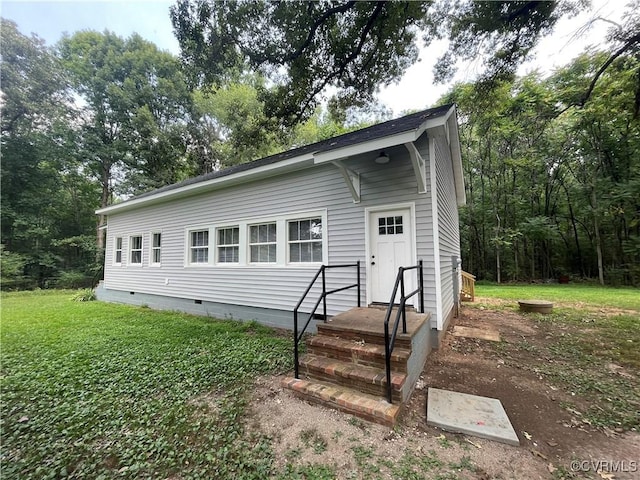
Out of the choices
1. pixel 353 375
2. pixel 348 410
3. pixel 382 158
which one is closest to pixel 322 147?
pixel 382 158

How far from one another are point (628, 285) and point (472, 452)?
17.8 m

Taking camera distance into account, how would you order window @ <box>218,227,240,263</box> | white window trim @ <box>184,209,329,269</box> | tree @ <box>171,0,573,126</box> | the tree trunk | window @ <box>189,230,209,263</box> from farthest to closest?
1. the tree trunk
2. window @ <box>189,230,209,263</box>
3. window @ <box>218,227,240,263</box>
4. tree @ <box>171,0,573,126</box>
5. white window trim @ <box>184,209,329,269</box>

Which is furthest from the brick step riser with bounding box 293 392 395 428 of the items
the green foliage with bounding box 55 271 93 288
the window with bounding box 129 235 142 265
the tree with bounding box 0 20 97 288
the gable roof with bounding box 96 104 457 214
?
the green foliage with bounding box 55 271 93 288

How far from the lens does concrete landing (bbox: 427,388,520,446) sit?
91.7 inches

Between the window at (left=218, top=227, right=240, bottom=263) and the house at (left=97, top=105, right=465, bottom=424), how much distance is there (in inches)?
1.1

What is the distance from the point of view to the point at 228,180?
6480mm

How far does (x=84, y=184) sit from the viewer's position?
704 inches

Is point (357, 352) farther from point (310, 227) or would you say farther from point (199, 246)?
point (199, 246)

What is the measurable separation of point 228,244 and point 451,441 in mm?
6146

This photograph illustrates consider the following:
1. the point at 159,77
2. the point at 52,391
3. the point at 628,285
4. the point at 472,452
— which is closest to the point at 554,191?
the point at 628,285

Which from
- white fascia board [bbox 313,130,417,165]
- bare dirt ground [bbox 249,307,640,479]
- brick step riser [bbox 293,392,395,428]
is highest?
white fascia board [bbox 313,130,417,165]

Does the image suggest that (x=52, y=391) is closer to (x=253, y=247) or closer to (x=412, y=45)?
(x=253, y=247)

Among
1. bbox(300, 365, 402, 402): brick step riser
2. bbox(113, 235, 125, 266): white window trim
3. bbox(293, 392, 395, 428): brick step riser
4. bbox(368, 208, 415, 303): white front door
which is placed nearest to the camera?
bbox(293, 392, 395, 428): brick step riser

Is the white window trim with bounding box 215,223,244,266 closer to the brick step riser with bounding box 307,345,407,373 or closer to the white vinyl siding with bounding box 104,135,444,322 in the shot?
the white vinyl siding with bounding box 104,135,444,322
